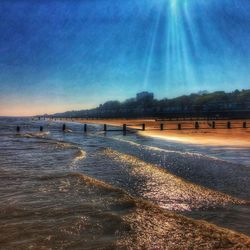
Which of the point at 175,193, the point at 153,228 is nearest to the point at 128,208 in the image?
the point at 153,228

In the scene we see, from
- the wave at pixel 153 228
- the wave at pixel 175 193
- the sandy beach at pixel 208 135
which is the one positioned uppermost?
the wave at pixel 153 228

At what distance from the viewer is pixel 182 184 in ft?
32.7

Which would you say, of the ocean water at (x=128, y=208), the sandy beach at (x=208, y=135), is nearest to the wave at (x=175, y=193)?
the ocean water at (x=128, y=208)

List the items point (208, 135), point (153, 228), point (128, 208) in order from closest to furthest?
point (153, 228) < point (128, 208) < point (208, 135)

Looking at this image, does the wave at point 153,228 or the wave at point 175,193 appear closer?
the wave at point 153,228

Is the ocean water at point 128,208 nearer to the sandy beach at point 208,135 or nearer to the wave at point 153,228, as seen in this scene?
the wave at point 153,228

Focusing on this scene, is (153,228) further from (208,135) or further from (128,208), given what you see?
(208,135)

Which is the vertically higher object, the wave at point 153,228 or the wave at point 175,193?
the wave at point 153,228

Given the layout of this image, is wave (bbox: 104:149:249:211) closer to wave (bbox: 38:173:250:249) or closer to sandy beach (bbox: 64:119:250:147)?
wave (bbox: 38:173:250:249)

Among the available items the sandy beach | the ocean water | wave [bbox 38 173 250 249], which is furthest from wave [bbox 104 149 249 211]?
the sandy beach

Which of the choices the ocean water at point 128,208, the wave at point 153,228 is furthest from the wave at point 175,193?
the wave at point 153,228

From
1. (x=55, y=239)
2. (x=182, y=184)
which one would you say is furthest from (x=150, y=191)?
(x=55, y=239)

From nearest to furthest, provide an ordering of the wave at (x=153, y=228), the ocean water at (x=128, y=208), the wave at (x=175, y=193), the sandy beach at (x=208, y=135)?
the wave at (x=153, y=228) < the ocean water at (x=128, y=208) < the wave at (x=175, y=193) < the sandy beach at (x=208, y=135)

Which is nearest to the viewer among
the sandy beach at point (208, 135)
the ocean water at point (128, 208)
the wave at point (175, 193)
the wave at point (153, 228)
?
the wave at point (153, 228)
